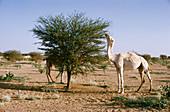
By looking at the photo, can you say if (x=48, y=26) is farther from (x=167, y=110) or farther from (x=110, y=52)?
(x=167, y=110)

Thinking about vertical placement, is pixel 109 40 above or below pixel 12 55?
below

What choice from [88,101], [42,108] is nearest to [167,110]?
[88,101]

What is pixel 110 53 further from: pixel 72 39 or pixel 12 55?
pixel 12 55

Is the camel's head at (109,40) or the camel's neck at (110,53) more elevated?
the camel's head at (109,40)

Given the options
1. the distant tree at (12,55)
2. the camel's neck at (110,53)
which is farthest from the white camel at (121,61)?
the distant tree at (12,55)

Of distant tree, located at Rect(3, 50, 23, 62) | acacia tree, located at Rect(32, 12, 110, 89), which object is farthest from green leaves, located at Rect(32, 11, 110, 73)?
distant tree, located at Rect(3, 50, 23, 62)

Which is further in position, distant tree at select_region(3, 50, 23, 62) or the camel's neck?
distant tree at select_region(3, 50, 23, 62)

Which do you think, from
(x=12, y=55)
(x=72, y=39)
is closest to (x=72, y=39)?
(x=72, y=39)

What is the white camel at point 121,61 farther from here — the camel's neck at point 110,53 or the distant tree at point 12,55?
the distant tree at point 12,55

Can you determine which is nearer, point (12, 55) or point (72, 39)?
point (72, 39)

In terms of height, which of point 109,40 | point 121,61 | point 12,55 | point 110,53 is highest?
point 12,55

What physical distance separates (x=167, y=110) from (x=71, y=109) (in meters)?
4.15

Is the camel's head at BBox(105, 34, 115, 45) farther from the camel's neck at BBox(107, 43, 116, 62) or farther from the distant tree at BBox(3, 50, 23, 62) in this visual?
the distant tree at BBox(3, 50, 23, 62)

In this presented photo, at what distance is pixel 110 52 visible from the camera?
10.3 metres
